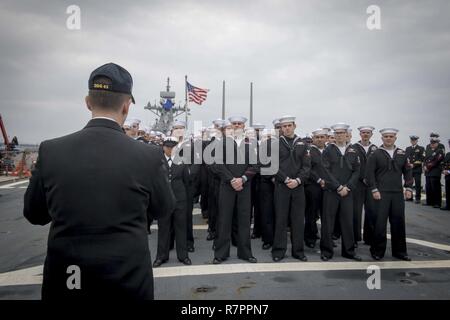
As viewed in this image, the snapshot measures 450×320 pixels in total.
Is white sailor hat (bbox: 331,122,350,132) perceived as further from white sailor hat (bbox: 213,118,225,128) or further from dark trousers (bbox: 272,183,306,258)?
white sailor hat (bbox: 213,118,225,128)

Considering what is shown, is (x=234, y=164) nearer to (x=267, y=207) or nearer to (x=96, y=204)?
(x=267, y=207)

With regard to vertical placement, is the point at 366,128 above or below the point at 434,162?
above

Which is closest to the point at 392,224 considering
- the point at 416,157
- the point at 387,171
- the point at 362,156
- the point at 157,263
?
the point at 387,171

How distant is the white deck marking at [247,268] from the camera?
14.8 ft

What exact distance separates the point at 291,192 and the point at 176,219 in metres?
2.06

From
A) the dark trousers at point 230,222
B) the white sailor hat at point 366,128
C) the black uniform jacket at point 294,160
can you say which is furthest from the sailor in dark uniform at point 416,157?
the dark trousers at point 230,222

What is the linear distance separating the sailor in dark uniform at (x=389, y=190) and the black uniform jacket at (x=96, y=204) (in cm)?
514

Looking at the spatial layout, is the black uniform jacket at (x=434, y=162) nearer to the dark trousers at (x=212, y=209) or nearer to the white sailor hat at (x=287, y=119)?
the white sailor hat at (x=287, y=119)

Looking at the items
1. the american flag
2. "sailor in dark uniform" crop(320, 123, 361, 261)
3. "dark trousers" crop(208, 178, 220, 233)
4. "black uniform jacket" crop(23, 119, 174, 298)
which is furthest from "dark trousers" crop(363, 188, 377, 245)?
the american flag

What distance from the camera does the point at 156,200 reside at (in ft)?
5.95

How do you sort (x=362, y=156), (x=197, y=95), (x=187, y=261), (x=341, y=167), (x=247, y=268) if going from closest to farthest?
(x=247, y=268) < (x=187, y=261) < (x=341, y=167) < (x=362, y=156) < (x=197, y=95)

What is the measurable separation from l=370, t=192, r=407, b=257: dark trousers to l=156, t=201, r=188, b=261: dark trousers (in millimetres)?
3360

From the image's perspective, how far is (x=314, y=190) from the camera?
23.9 ft

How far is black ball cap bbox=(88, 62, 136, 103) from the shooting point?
1739 mm
